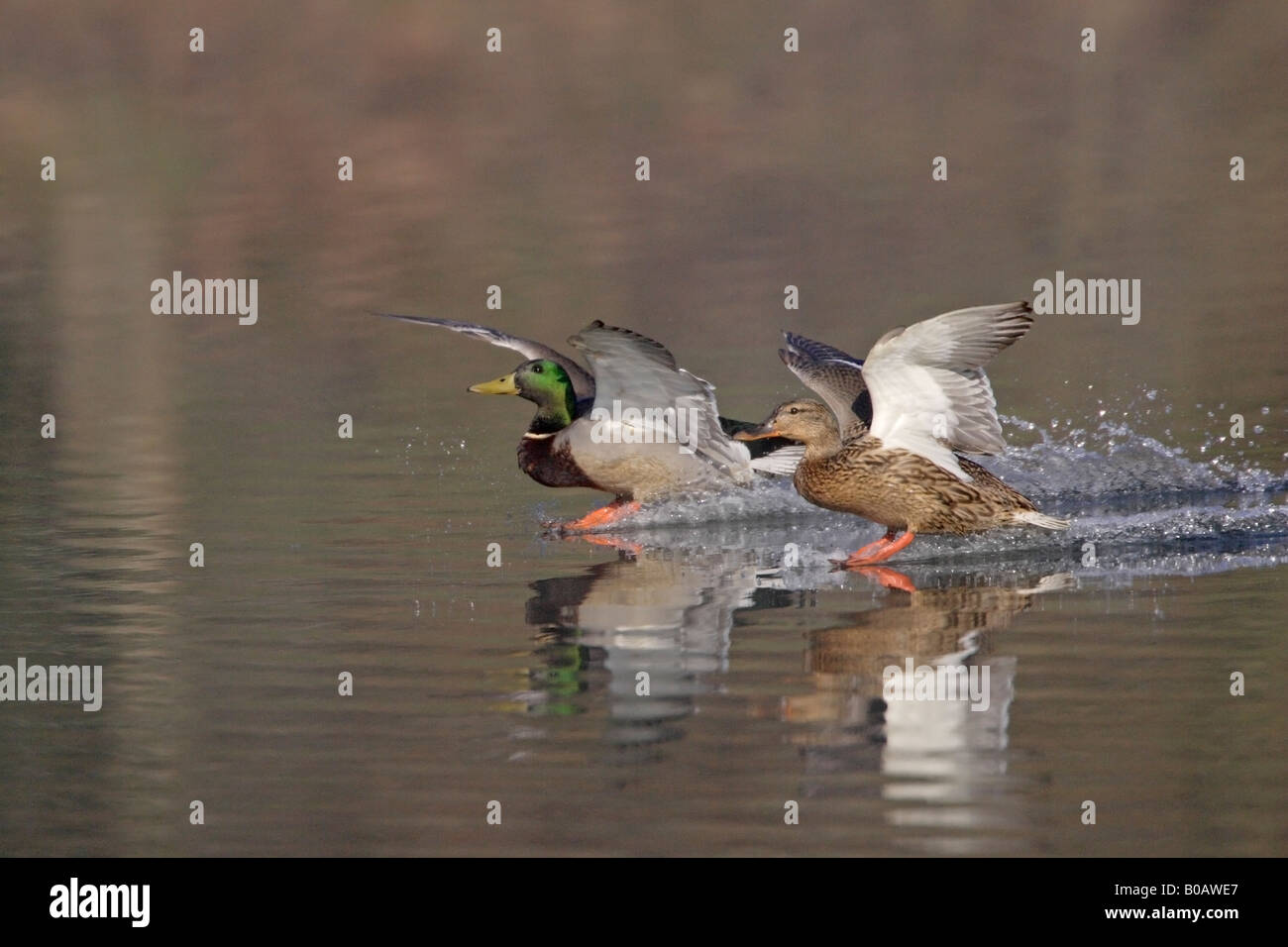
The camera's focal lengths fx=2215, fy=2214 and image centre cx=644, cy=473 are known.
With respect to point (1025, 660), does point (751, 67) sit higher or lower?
higher

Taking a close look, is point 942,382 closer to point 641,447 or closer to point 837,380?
point 837,380

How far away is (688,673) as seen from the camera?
868 centimetres

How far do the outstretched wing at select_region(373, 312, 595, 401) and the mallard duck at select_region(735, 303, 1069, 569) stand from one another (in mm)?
2152

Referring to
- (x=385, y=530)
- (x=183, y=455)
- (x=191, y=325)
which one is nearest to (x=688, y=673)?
(x=385, y=530)

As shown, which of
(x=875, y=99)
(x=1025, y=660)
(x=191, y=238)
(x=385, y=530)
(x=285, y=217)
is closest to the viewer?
(x=1025, y=660)

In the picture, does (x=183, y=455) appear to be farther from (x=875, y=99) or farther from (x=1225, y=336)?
(x=875, y=99)

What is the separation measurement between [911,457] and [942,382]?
447mm

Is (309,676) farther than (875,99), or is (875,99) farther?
(875,99)

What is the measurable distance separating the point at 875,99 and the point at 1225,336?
13.9 m

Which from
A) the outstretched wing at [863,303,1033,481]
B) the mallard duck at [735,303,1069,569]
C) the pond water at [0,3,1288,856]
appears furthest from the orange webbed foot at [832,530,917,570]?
the outstretched wing at [863,303,1033,481]

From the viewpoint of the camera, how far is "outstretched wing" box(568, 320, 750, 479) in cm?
1172

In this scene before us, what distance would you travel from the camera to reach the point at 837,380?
1221 cm

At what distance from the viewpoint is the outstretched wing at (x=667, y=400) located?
11719 millimetres

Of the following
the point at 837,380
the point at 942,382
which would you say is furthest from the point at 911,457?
the point at 837,380
